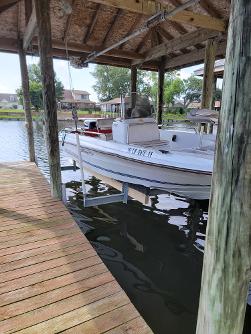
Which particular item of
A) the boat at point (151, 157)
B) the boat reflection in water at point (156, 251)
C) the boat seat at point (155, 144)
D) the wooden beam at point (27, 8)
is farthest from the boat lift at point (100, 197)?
the wooden beam at point (27, 8)

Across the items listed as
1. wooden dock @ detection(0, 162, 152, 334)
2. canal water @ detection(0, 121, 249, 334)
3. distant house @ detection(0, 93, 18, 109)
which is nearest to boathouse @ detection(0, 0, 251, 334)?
wooden dock @ detection(0, 162, 152, 334)

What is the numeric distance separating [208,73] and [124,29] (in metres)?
3.29

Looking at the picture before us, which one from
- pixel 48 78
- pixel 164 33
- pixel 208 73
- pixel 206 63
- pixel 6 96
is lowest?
pixel 48 78

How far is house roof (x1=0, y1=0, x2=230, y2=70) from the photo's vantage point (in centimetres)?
579

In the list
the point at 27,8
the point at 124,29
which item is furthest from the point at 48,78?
the point at 124,29

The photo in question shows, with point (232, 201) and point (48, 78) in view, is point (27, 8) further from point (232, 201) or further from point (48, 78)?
point (232, 201)

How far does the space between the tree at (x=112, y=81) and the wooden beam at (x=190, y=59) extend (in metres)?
35.2

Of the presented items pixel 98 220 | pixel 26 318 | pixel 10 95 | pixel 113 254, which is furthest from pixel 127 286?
pixel 10 95

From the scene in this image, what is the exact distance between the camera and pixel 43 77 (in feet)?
13.7

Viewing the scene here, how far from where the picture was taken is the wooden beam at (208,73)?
6293mm

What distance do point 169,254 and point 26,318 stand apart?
277cm

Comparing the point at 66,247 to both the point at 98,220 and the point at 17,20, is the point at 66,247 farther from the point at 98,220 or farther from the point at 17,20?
the point at 17,20

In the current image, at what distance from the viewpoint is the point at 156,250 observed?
15.1ft

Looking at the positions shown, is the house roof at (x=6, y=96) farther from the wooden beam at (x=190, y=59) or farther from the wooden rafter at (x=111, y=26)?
the wooden rafter at (x=111, y=26)
